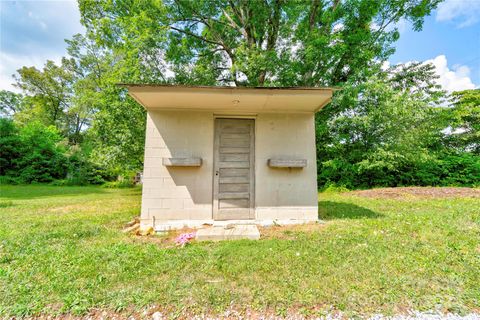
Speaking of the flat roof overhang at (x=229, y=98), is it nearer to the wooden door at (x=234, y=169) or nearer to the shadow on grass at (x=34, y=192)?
the wooden door at (x=234, y=169)

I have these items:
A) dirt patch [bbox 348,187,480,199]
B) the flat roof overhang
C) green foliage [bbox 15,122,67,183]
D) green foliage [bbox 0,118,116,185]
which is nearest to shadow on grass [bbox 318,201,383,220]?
the flat roof overhang

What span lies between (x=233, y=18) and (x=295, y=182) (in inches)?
338

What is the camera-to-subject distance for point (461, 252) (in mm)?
2383

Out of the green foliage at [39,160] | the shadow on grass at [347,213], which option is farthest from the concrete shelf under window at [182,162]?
the green foliage at [39,160]

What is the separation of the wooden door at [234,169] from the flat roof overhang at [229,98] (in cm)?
35

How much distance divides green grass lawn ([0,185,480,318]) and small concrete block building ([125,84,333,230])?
0.64m

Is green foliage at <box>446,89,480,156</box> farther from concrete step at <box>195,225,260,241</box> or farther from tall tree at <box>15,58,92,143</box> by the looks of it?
tall tree at <box>15,58,92,143</box>

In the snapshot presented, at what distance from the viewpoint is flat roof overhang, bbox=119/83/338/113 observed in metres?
2.98

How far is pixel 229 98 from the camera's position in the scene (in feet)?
10.6

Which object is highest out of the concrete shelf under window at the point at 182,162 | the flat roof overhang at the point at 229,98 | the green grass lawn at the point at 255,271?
the flat roof overhang at the point at 229,98

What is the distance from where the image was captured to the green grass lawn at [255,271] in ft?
5.31

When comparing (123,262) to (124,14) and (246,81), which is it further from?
(124,14)

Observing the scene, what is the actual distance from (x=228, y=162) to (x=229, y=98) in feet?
3.78

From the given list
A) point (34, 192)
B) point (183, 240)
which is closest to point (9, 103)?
point (34, 192)
